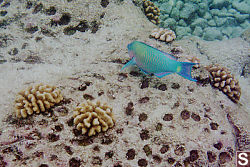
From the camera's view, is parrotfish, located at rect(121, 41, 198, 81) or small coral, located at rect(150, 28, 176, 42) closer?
parrotfish, located at rect(121, 41, 198, 81)

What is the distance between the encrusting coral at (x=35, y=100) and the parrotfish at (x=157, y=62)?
1.76 metres

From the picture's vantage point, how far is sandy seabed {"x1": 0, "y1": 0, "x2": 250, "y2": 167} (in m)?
2.65

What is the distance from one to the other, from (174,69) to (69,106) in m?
2.15

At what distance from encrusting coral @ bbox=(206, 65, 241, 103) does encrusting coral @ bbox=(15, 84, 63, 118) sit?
4.04m

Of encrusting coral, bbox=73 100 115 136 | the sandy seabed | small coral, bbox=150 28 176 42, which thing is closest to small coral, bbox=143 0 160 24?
the sandy seabed

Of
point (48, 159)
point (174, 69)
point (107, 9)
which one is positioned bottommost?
point (48, 159)

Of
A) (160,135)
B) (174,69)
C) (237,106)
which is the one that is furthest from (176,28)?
(160,135)

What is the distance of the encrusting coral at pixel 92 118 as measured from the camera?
272 cm

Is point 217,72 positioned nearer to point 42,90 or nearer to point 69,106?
point 69,106

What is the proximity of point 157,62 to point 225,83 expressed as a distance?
2.69 m

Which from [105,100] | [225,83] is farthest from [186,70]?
[225,83]

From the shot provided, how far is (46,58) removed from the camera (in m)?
4.84

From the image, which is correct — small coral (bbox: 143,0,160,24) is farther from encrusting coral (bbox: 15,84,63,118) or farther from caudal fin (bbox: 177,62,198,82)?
encrusting coral (bbox: 15,84,63,118)

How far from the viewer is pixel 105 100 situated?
334cm
